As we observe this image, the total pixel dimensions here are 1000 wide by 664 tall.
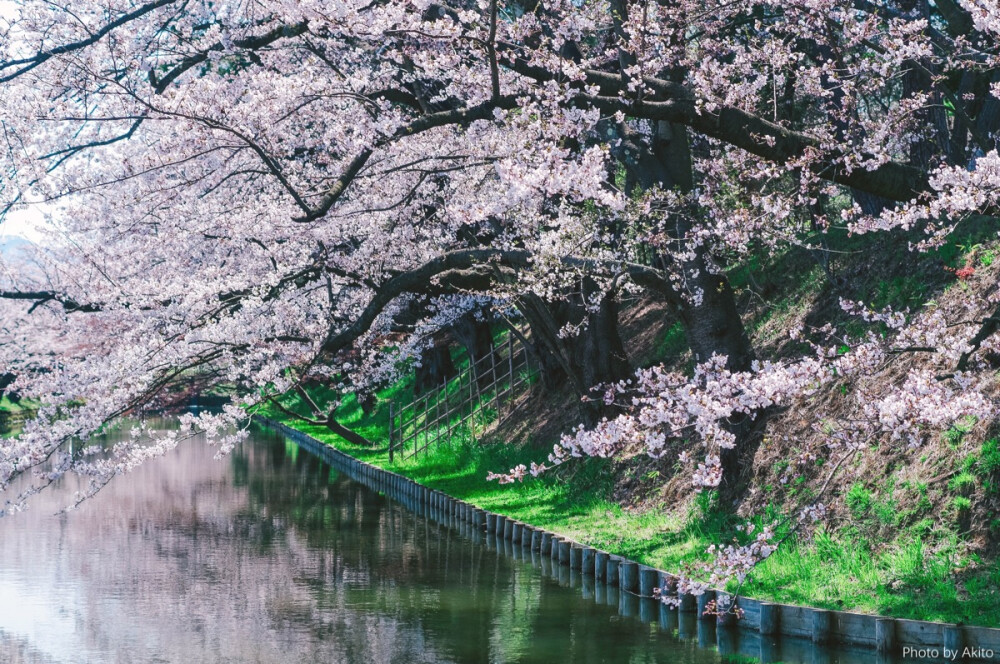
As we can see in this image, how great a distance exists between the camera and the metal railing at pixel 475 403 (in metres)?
24.0

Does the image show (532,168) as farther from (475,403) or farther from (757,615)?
(475,403)

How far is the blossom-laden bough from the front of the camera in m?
9.54

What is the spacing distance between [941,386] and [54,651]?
8886mm

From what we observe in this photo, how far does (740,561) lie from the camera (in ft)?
27.2

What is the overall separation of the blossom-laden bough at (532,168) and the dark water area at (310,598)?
1697mm

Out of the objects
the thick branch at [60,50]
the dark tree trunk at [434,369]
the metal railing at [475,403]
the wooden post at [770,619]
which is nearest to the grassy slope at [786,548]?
the wooden post at [770,619]

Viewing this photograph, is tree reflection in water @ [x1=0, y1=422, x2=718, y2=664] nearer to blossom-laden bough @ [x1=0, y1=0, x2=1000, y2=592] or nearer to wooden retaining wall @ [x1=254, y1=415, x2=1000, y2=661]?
wooden retaining wall @ [x1=254, y1=415, x2=1000, y2=661]

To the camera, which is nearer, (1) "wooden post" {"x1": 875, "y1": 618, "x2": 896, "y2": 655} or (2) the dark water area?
(1) "wooden post" {"x1": 875, "y1": 618, "x2": 896, "y2": 655}

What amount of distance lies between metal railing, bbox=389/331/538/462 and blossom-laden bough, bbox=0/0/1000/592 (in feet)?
7.27

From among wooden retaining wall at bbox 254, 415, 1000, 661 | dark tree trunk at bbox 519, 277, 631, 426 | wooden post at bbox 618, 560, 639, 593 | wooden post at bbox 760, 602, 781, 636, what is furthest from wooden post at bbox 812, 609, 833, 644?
dark tree trunk at bbox 519, 277, 631, 426

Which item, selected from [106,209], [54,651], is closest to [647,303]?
[106,209]

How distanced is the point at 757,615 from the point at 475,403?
16.8 meters

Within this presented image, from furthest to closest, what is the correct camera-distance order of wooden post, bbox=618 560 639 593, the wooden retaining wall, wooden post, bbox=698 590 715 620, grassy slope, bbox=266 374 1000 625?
1. wooden post, bbox=618 560 639 593
2. wooden post, bbox=698 590 715 620
3. grassy slope, bbox=266 374 1000 625
4. the wooden retaining wall

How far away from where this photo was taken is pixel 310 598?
1313cm
